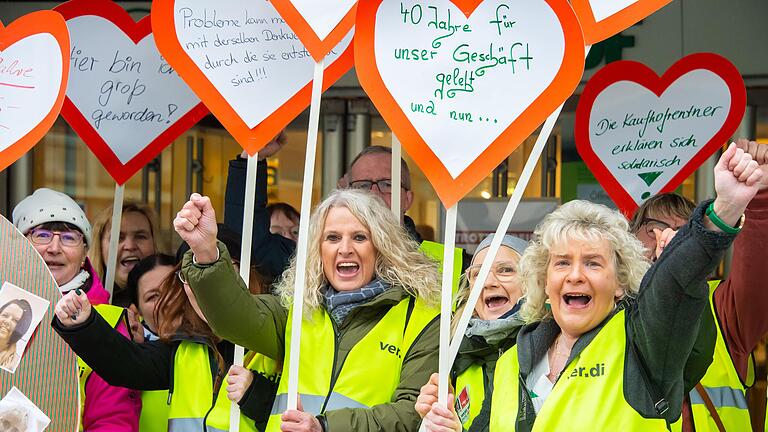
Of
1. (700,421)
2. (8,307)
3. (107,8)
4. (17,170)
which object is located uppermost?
(107,8)

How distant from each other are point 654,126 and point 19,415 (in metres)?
3.01

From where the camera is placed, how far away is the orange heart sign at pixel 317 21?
3424mm

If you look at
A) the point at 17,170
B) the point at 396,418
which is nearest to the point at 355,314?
the point at 396,418

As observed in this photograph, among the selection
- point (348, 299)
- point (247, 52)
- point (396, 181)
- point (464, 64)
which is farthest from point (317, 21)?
point (348, 299)

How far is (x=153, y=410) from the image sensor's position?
13.1 ft

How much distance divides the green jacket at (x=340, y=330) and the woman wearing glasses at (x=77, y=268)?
684mm

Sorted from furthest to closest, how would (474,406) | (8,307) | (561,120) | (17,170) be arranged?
1. (17,170)
2. (561,120)
3. (8,307)
4. (474,406)

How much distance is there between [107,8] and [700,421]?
280cm

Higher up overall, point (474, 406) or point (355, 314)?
point (355, 314)

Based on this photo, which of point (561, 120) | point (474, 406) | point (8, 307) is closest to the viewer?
point (474, 406)

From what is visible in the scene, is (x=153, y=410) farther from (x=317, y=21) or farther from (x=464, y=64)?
(x=464, y=64)

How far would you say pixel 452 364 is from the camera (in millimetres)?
3234

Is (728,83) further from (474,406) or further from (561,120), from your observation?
(474,406)

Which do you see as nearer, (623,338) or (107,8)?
(623,338)
